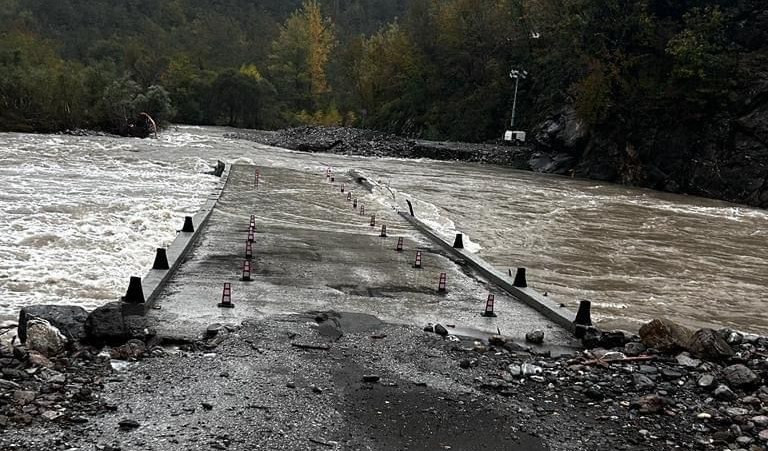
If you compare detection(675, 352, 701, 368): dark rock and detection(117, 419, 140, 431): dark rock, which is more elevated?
detection(675, 352, 701, 368): dark rock

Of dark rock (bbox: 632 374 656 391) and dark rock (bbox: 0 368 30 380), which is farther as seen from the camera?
dark rock (bbox: 632 374 656 391)

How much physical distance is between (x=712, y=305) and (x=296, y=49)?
88.5 m

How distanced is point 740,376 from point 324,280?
18.5 ft

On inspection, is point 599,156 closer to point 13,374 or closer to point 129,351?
point 129,351

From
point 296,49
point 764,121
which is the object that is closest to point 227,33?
point 296,49

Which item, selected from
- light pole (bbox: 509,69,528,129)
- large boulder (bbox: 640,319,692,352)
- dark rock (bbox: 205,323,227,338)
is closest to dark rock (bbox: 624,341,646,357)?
large boulder (bbox: 640,319,692,352)

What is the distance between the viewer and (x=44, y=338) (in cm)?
618

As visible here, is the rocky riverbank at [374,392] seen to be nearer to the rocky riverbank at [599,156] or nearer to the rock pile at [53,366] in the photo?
the rock pile at [53,366]

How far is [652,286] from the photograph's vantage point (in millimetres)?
13320

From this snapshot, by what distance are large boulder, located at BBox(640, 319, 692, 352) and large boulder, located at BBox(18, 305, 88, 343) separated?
6.24 metres

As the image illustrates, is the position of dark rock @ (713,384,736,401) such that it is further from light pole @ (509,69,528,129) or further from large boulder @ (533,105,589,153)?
light pole @ (509,69,528,129)

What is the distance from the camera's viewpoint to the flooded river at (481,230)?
436 inches

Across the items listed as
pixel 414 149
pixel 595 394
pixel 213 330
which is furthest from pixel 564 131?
pixel 213 330

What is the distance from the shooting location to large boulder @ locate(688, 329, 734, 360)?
7133 mm
